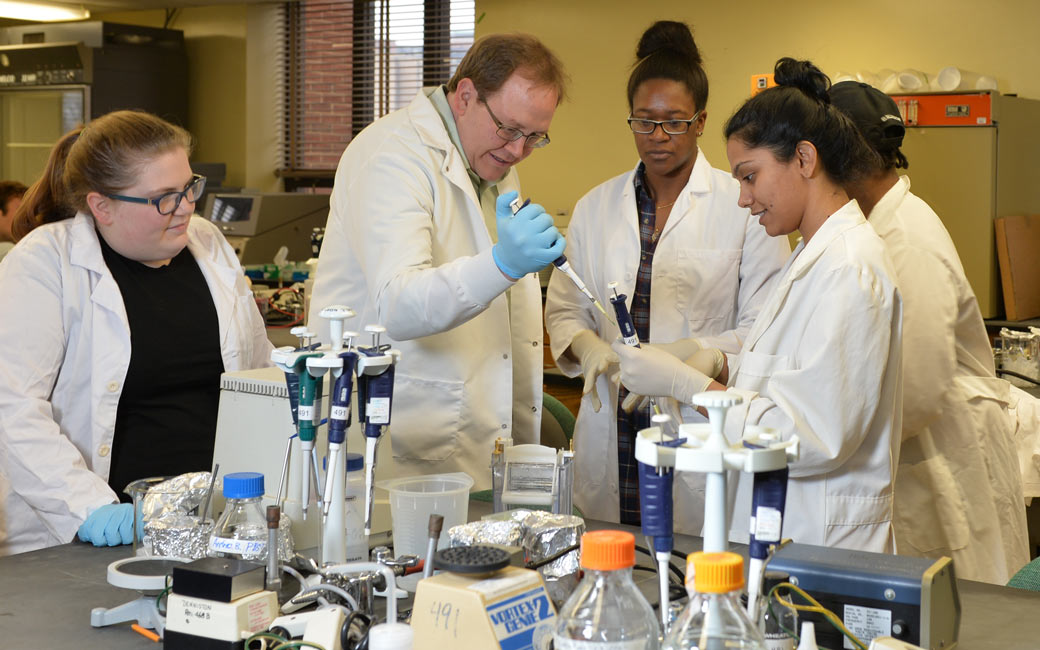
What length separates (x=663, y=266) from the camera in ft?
7.94

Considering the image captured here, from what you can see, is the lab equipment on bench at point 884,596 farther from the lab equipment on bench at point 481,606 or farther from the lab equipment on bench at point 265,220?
the lab equipment on bench at point 265,220

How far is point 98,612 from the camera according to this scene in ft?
4.22

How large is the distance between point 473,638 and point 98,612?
52 cm

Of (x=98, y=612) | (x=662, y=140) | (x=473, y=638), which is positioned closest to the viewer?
(x=473, y=638)

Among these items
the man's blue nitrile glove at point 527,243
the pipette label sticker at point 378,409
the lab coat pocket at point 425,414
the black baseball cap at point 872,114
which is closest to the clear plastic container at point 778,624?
the pipette label sticker at point 378,409

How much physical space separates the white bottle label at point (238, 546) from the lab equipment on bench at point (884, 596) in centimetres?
63

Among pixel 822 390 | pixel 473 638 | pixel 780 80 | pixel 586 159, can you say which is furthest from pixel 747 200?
pixel 586 159

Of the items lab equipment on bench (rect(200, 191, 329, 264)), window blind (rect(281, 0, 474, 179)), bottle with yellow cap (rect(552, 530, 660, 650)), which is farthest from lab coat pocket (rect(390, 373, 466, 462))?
window blind (rect(281, 0, 474, 179))

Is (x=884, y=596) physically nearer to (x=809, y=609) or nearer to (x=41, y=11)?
(x=809, y=609)

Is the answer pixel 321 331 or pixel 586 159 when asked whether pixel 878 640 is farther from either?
pixel 586 159

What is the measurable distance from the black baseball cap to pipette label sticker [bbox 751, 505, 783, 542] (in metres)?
1.17

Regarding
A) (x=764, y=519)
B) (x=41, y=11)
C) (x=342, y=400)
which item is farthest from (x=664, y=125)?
(x=41, y=11)

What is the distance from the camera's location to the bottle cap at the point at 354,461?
1474 mm

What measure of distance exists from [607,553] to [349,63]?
586cm
